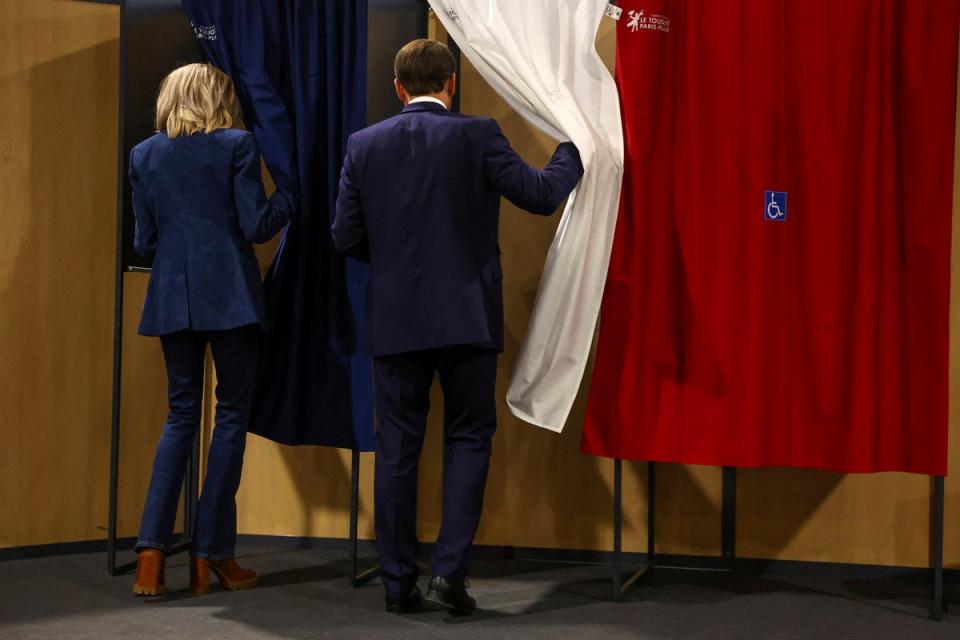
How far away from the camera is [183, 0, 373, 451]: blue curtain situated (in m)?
3.21

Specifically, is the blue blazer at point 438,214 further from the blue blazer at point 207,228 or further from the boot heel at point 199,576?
the boot heel at point 199,576

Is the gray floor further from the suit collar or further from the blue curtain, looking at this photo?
the suit collar

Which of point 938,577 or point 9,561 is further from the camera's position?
point 9,561

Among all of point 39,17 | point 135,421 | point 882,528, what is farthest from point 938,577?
point 39,17

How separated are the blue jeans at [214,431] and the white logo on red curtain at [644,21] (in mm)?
1341

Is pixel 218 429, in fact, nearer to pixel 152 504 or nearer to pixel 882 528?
pixel 152 504

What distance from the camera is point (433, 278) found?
2809 mm

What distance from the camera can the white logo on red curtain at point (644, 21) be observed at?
2.99 meters

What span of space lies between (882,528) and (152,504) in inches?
87.1

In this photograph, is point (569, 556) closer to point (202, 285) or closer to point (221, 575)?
point (221, 575)

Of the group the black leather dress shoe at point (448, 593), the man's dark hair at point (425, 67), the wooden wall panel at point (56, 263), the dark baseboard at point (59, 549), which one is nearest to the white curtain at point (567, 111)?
the man's dark hair at point (425, 67)

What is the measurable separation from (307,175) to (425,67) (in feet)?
1.82

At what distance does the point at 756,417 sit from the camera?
298 centimetres

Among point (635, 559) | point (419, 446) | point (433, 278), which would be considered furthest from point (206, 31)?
point (635, 559)
